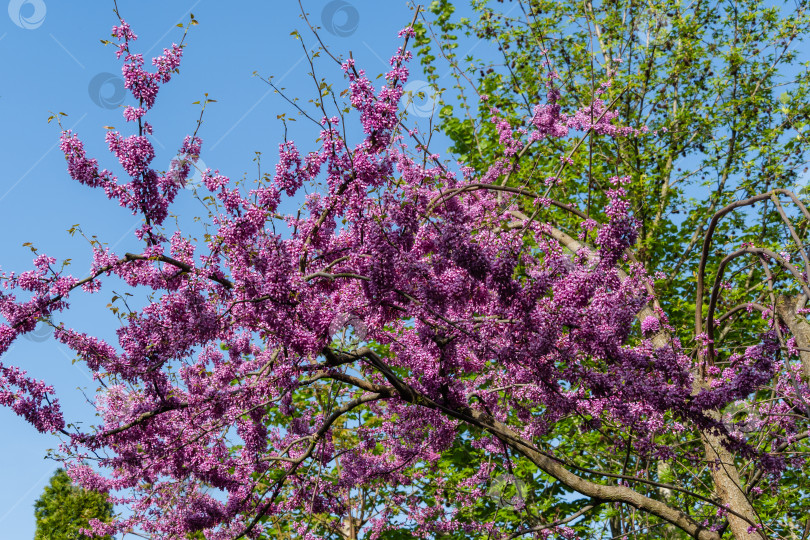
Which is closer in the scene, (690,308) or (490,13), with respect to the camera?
(690,308)

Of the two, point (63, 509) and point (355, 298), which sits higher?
point (63, 509)

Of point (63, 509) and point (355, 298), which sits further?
point (63, 509)

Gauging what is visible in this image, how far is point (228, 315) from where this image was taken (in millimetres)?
6238

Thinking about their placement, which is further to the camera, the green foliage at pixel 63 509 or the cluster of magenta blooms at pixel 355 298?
the green foliage at pixel 63 509

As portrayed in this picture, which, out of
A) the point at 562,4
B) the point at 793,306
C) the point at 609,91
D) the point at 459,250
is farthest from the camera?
the point at 562,4

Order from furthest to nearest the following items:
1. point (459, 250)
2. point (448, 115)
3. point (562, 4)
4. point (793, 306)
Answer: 1. point (562, 4)
2. point (448, 115)
3. point (793, 306)
4. point (459, 250)

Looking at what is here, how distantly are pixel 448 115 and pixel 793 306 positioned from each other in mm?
8919

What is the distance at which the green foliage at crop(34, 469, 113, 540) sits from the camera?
25672 millimetres

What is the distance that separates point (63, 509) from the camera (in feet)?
88.1

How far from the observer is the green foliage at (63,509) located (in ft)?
84.2

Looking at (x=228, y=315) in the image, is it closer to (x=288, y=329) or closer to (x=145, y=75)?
(x=288, y=329)

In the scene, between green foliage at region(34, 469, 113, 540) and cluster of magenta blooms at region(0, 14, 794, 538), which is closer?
cluster of magenta blooms at region(0, 14, 794, 538)

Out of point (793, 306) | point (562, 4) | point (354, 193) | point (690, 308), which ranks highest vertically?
point (562, 4)

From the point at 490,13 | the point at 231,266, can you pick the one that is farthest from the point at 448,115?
the point at 231,266
